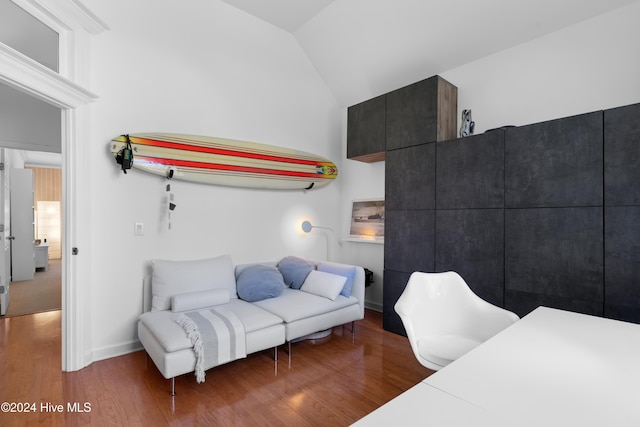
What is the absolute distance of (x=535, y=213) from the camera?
242 cm

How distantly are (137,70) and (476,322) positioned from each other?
3.42m

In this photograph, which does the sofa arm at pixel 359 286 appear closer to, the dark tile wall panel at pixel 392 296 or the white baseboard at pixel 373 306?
the dark tile wall panel at pixel 392 296

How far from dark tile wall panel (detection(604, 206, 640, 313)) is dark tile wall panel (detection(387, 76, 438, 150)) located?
150 cm

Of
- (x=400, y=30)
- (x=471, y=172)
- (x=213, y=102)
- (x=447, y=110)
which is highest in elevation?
(x=400, y=30)

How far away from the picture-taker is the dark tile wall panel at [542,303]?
7.13 ft

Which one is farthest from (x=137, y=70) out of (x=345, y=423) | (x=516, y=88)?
(x=516, y=88)

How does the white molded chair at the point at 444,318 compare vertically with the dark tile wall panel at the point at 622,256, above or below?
below

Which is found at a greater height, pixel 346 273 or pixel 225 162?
pixel 225 162

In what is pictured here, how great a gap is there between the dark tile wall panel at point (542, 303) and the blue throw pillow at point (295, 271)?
6.19 feet

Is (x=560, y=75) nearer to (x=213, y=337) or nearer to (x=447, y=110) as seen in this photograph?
(x=447, y=110)

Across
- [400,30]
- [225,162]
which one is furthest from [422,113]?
[225,162]

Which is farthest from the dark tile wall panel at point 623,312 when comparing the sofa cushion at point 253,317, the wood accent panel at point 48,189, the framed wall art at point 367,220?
the wood accent panel at point 48,189

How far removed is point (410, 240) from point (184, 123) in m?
2.55

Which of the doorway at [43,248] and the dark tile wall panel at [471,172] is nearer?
the dark tile wall panel at [471,172]
